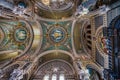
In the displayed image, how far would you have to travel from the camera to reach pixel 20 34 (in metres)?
23.2

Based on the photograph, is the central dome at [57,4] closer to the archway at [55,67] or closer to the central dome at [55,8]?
the central dome at [55,8]

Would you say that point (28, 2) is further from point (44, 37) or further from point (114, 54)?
point (114, 54)

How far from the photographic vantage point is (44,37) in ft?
75.9

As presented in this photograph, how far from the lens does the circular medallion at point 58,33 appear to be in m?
23.4

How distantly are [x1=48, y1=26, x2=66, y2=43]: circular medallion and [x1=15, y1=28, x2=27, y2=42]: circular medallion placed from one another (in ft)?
11.0

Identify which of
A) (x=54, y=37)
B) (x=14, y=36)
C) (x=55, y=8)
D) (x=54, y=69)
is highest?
(x=55, y=8)

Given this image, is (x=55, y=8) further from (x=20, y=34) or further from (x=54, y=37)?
(x=20, y=34)

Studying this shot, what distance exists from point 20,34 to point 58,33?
5.13 m

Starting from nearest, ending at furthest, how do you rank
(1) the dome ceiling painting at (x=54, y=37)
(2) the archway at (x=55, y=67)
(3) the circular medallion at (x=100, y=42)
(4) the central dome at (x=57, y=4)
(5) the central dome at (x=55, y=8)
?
(3) the circular medallion at (x=100, y=42)
(2) the archway at (x=55, y=67)
(5) the central dome at (x=55, y=8)
(4) the central dome at (x=57, y=4)
(1) the dome ceiling painting at (x=54, y=37)

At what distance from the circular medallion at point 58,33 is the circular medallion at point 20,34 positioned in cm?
335

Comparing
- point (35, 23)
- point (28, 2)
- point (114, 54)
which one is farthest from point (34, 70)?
point (114, 54)

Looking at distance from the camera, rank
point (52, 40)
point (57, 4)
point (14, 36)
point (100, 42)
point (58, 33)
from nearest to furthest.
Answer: point (100, 42), point (57, 4), point (14, 36), point (52, 40), point (58, 33)

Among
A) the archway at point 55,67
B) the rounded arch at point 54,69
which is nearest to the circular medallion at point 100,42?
the archway at point 55,67

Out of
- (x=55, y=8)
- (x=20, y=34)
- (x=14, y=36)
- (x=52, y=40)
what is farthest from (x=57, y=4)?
(x=14, y=36)
